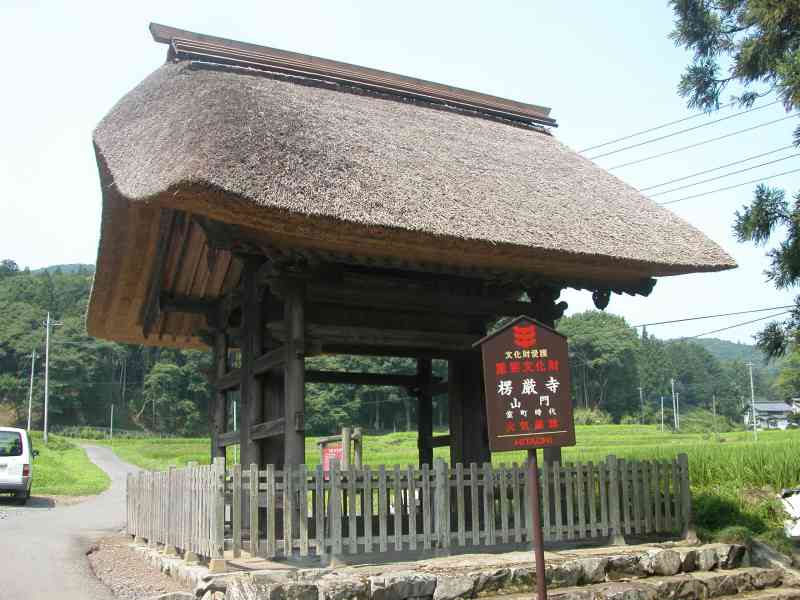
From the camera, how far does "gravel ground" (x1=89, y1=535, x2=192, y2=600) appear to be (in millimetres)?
8461

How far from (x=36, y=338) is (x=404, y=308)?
81.7 meters

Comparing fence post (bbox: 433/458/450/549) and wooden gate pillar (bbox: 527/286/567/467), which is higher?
wooden gate pillar (bbox: 527/286/567/467)

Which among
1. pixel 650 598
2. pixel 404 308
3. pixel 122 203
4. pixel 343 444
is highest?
pixel 122 203

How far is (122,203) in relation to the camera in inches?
389

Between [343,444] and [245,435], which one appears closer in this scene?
[245,435]

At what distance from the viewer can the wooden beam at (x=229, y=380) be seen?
11260 mm

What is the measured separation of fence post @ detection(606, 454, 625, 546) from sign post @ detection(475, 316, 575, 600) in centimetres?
392

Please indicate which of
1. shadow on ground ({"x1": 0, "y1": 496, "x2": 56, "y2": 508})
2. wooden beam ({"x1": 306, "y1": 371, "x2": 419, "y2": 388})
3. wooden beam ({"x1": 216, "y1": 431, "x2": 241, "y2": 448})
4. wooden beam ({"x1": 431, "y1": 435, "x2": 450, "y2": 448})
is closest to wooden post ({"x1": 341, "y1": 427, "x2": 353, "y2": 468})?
wooden beam ({"x1": 306, "y1": 371, "x2": 419, "y2": 388})

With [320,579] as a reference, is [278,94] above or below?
above

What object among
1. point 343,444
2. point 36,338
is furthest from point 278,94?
point 36,338

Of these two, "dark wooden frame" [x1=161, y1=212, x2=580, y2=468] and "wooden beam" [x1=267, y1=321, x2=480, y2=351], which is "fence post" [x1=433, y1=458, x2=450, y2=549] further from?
"wooden beam" [x1=267, y1=321, x2=480, y2=351]

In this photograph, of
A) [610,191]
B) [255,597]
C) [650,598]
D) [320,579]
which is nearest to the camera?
[255,597]

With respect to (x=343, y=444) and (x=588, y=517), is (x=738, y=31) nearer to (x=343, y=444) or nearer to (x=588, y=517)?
(x=588, y=517)

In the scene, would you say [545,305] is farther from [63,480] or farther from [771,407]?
[771,407]
